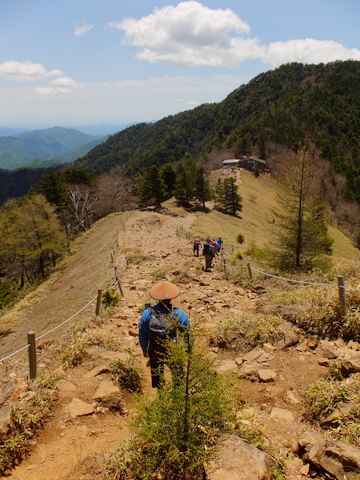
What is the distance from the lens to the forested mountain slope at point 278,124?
104m

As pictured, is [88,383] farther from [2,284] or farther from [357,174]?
[357,174]

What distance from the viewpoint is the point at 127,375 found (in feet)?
22.7

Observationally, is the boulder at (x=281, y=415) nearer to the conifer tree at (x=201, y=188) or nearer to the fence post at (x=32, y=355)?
the fence post at (x=32, y=355)

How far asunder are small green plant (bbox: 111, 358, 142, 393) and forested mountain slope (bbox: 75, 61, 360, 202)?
85.3 m

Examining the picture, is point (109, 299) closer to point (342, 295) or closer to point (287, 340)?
point (287, 340)

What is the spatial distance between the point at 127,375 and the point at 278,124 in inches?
4720

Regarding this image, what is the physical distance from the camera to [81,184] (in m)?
54.3

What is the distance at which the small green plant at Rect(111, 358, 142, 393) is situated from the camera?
6.79 m

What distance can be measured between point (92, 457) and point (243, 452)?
2.25 meters

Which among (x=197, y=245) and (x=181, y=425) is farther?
(x=197, y=245)

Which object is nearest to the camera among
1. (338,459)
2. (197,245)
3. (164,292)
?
(338,459)

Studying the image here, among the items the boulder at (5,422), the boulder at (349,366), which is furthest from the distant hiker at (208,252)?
the boulder at (5,422)

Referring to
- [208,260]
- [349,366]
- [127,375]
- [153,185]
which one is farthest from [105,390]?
[153,185]

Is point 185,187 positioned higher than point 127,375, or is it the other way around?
point 185,187
